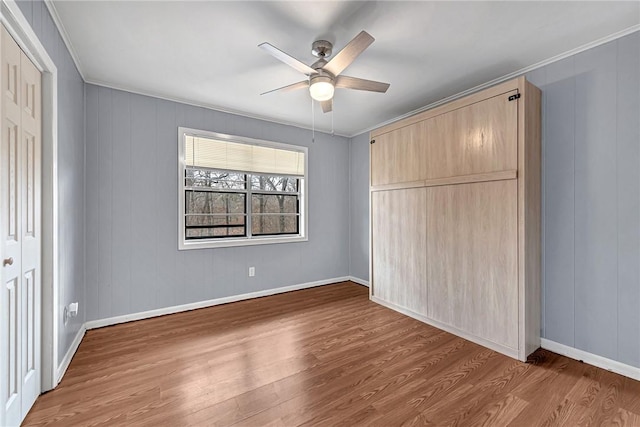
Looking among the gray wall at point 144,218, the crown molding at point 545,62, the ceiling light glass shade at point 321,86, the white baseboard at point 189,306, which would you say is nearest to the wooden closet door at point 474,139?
the crown molding at point 545,62

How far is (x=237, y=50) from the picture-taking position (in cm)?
232

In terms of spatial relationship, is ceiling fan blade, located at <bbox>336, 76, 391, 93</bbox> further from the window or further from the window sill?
the window sill

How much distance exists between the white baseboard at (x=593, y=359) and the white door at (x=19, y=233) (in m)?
3.67

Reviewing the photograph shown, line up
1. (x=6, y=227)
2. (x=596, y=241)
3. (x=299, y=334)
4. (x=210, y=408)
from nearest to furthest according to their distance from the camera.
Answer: (x=6, y=227)
(x=210, y=408)
(x=596, y=241)
(x=299, y=334)

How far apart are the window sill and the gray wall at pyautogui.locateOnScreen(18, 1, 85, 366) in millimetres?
979

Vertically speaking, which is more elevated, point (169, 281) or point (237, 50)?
point (237, 50)

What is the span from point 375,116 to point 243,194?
2.13 m

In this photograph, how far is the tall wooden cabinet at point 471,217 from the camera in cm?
230

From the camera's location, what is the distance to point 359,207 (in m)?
4.68

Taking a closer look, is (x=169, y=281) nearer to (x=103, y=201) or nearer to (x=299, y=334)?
(x=103, y=201)

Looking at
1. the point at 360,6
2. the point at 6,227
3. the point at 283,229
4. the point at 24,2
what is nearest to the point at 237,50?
the point at 360,6

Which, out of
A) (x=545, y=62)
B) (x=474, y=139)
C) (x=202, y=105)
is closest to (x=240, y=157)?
A: (x=202, y=105)

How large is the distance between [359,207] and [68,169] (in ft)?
11.9

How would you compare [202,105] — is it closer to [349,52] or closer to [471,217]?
[349,52]
